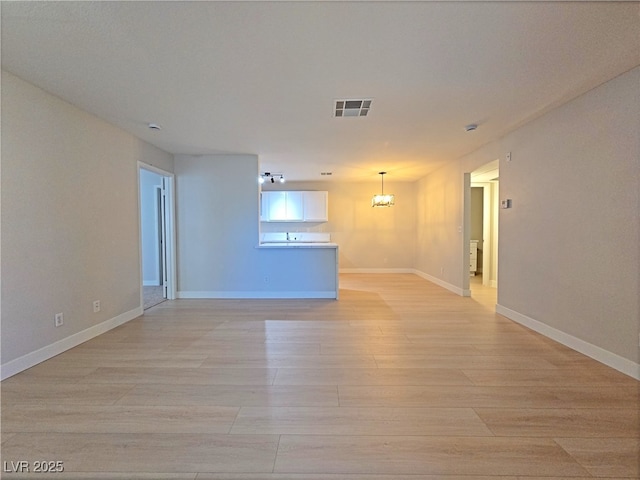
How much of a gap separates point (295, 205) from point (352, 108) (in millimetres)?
5099

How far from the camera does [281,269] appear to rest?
5473 millimetres

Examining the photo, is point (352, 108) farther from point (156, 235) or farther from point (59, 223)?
point (156, 235)

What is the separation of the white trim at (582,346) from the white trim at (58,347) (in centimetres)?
505

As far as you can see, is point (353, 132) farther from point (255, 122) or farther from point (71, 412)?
point (71, 412)

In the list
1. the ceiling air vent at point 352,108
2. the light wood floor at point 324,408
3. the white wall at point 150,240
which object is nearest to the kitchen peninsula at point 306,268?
the light wood floor at point 324,408

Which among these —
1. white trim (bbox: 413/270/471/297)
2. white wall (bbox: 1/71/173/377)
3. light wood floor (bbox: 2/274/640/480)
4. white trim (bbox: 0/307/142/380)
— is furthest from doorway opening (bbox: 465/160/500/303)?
white trim (bbox: 0/307/142/380)

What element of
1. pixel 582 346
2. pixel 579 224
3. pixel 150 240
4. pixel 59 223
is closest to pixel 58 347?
pixel 59 223

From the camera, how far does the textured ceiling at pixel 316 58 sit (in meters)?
1.83

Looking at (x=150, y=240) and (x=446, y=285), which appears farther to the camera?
(x=150, y=240)

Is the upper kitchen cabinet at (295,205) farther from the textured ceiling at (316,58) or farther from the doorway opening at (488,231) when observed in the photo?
the textured ceiling at (316,58)

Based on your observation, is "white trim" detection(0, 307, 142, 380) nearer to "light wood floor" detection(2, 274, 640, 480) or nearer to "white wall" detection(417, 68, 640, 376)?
"light wood floor" detection(2, 274, 640, 480)

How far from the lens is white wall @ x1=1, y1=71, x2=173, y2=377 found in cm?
252

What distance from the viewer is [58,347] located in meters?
2.95

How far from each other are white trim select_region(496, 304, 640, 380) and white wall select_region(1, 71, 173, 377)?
5.07 m
